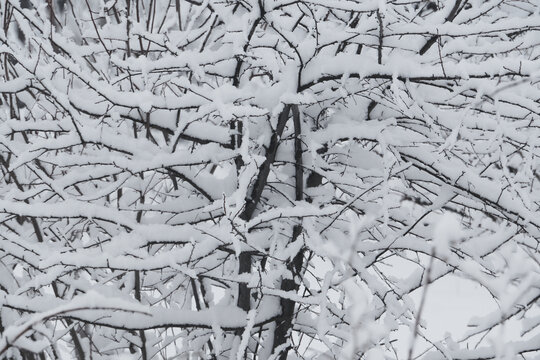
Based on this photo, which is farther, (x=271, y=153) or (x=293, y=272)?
(x=293, y=272)

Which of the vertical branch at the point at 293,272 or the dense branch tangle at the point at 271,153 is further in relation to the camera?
the vertical branch at the point at 293,272

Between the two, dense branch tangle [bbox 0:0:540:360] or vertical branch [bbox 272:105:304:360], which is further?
vertical branch [bbox 272:105:304:360]

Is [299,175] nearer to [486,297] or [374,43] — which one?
[374,43]

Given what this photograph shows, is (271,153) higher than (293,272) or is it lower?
higher

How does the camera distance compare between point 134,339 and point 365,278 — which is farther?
point 134,339

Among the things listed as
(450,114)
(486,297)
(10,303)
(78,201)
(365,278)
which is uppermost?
(486,297)

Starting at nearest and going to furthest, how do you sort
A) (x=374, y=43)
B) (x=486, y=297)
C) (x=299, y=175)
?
(x=374, y=43) < (x=299, y=175) < (x=486, y=297)

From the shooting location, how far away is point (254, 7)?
1.86 meters

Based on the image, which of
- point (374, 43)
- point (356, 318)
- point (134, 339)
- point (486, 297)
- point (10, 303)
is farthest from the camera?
point (486, 297)

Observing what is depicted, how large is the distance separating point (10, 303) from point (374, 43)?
1628 mm

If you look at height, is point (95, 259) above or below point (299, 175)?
below

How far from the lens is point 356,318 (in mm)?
683

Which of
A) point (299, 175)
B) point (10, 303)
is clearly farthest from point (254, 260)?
point (10, 303)

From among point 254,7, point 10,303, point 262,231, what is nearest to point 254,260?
point 262,231
